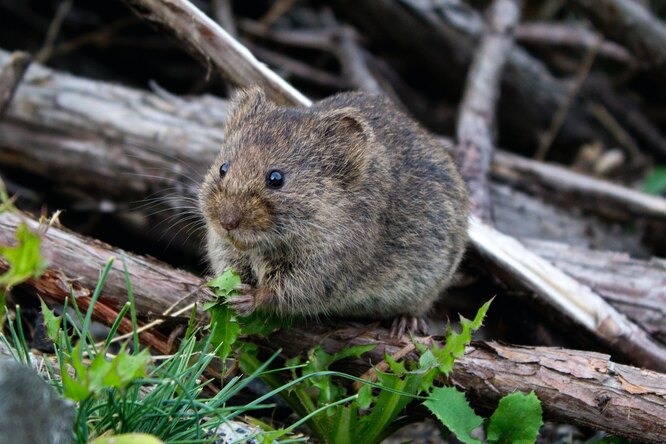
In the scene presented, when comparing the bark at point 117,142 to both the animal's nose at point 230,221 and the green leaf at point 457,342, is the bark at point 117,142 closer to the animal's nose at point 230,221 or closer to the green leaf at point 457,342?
the animal's nose at point 230,221

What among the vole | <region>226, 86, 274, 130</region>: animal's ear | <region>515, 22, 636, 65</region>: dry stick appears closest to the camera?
the vole

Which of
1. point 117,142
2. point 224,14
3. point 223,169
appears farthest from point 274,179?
point 224,14

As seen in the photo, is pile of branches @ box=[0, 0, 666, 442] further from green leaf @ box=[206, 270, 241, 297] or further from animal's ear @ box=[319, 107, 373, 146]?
animal's ear @ box=[319, 107, 373, 146]

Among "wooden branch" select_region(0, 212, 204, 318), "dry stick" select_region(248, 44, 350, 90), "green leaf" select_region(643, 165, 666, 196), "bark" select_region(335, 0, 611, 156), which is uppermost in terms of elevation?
"bark" select_region(335, 0, 611, 156)

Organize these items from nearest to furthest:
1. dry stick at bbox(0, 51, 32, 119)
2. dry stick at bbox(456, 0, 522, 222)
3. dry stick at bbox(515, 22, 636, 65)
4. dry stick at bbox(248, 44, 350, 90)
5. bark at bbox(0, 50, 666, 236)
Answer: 1. dry stick at bbox(0, 51, 32, 119)
2. dry stick at bbox(456, 0, 522, 222)
3. bark at bbox(0, 50, 666, 236)
4. dry stick at bbox(248, 44, 350, 90)
5. dry stick at bbox(515, 22, 636, 65)

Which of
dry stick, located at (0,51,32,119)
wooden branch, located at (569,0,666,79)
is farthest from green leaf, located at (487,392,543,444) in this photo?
wooden branch, located at (569,0,666,79)

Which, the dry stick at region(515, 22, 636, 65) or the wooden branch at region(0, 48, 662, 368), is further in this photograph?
the dry stick at region(515, 22, 636, 65)

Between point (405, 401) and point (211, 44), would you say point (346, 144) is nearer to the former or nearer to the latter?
point (405, 401)

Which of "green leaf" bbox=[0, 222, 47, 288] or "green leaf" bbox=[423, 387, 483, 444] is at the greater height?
"green leaf" bbox=[0, 222, 47, 288]
